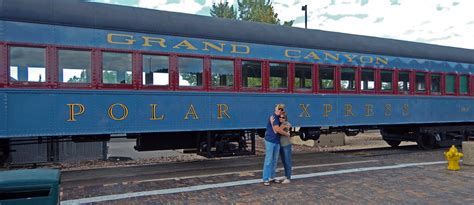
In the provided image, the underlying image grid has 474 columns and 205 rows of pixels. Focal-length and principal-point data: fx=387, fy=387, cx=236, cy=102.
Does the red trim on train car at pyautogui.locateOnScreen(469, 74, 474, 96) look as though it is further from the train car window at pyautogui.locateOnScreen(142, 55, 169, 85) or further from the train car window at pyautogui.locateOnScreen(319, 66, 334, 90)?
the train car window at pyautogui.locateOnScreen(142, 55, 169, 85)

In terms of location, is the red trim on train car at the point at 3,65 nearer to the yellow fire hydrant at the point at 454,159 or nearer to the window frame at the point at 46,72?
the window frame at the point at 46,72

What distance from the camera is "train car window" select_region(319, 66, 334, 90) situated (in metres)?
10.2

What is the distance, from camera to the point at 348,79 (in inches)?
420

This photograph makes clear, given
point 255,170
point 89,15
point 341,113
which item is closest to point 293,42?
point 341,113

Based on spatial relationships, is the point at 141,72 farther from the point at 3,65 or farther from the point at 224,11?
the point at 224,11

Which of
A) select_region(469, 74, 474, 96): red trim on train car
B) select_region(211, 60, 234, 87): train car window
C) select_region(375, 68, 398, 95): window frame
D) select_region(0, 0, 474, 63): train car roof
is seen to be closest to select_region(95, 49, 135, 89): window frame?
select_region(0, 0, 474, 63): train car roof

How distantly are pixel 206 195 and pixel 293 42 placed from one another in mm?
Answer: 4952

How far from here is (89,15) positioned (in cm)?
769

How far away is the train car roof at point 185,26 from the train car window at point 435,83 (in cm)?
75

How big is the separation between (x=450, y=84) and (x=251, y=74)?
7.49m

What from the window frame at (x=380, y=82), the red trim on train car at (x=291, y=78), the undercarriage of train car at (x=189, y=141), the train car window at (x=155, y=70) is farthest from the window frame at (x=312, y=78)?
the train car window at (x=155, y=70)

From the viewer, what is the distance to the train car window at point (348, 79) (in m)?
10.6

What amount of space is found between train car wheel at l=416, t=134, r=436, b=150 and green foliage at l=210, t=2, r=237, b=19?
27.3 m

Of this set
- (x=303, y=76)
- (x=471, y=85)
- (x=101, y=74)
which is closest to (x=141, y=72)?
(x=101, y=74)
